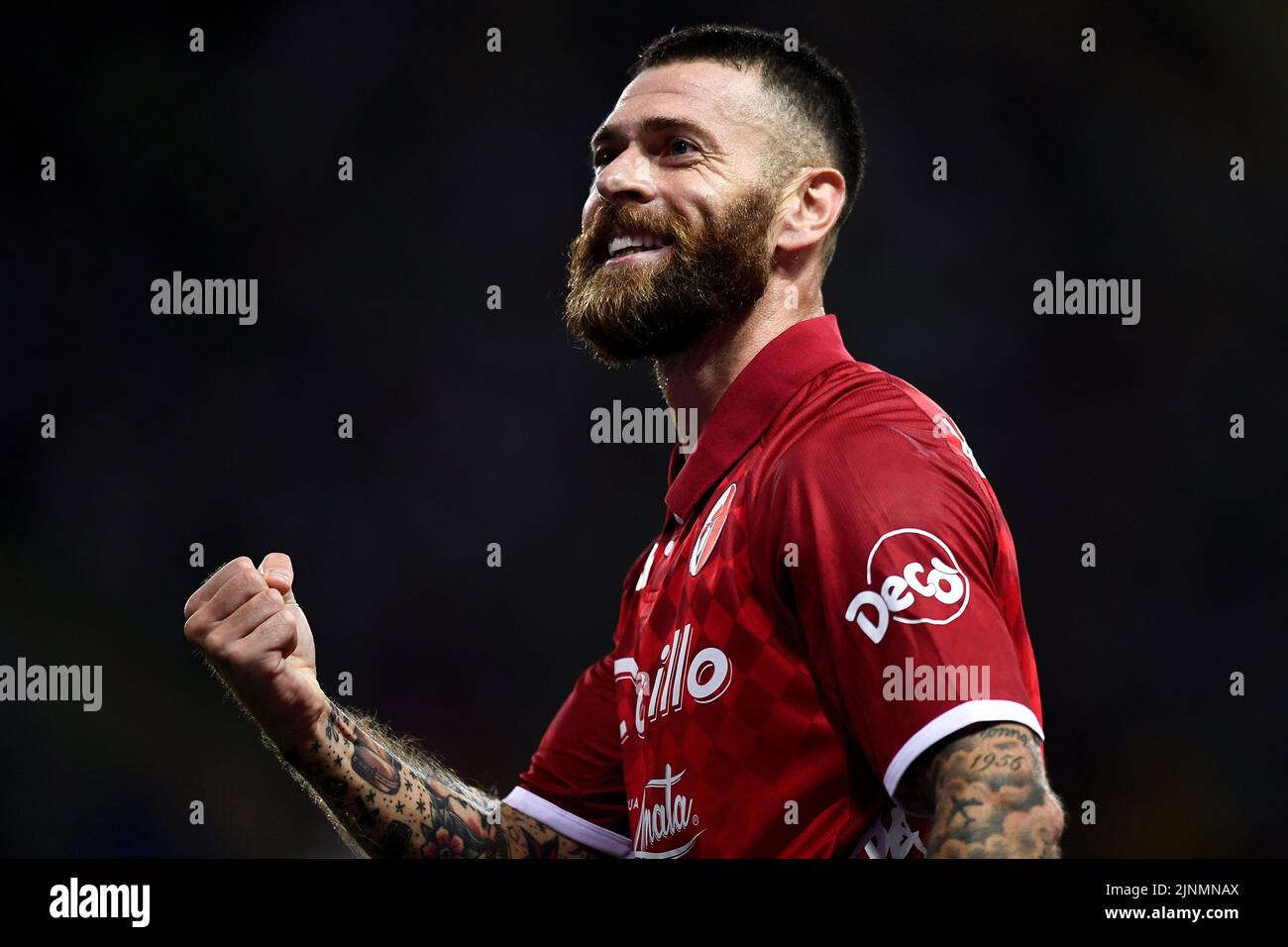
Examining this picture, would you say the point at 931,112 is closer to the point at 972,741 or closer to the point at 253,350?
the point at 253,350

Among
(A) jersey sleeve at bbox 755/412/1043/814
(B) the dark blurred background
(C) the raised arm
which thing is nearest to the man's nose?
(A) jersey sleeve at bbox 755/412/1043/814

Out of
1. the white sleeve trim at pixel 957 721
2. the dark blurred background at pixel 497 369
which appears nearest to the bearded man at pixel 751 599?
the white sleeve trim at pixel 957 721

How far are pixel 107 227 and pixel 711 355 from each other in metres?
4.93

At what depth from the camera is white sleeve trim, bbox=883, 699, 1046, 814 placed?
1701 millimetres

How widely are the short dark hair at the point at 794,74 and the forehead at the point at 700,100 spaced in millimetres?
33

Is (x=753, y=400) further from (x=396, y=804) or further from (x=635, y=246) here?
(x=396, y=804)

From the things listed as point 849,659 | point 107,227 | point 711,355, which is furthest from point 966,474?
point 107,227

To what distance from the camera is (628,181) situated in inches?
105

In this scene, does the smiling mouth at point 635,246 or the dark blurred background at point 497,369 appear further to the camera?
the dark blurred background at point 497,369

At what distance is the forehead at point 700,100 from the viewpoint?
271cm

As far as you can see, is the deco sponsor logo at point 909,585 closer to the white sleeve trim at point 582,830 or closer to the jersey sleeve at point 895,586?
the jersey sleeve at point 895,586

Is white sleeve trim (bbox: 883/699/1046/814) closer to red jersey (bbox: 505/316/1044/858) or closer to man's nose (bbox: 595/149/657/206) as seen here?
red jersey (bbox: 505/316/1044/858)

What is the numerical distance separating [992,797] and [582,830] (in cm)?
137

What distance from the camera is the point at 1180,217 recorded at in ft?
20.0
